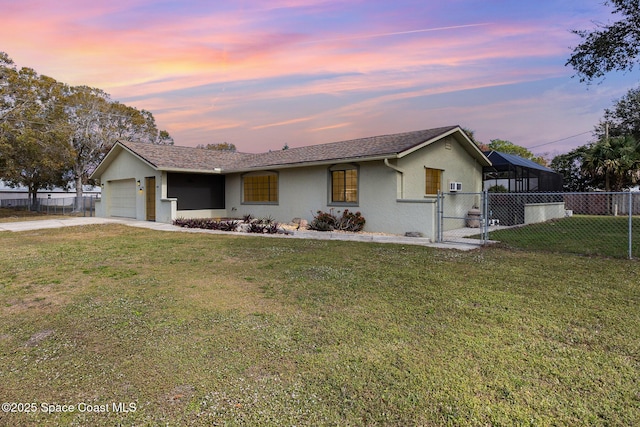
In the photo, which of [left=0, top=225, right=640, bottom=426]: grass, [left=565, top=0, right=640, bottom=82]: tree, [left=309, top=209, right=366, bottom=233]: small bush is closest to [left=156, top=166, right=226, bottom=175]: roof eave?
[left=309, top=209, right=366, bottom=233]: small bush

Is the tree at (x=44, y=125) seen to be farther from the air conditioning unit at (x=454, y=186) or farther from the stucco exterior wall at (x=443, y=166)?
the air conditioning unit at (x=454, y=186)

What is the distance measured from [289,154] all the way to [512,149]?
34242mm

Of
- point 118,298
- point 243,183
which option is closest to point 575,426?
point 118,298

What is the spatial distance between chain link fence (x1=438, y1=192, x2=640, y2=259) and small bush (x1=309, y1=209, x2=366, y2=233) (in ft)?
9.38

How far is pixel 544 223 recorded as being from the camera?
640 inches

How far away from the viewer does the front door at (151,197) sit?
17828 millimetres

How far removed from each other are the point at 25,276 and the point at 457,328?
6.80 meters

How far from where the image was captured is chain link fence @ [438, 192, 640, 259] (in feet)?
29.7

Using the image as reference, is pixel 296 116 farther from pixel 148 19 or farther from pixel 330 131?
pixel 148 19

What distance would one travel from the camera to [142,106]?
36719 mm

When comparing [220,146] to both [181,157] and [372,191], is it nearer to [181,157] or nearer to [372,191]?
[181,157]

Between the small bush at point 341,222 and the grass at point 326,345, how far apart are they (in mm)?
6163

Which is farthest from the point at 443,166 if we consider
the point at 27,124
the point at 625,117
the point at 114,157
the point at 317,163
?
the point at 625,117

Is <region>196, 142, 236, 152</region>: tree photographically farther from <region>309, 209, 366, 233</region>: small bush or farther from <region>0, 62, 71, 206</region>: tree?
<region>309, 209, 366, 233</region>: small bush
